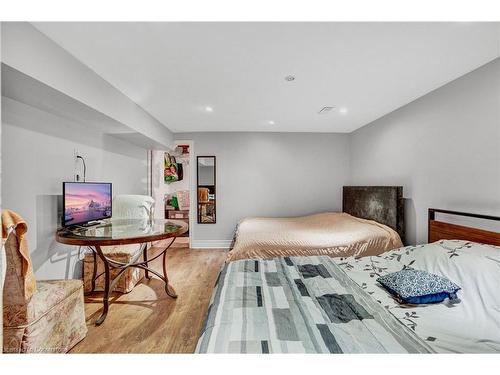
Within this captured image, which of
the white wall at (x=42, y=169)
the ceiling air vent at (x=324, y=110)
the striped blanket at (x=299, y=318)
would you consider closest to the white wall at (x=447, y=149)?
the ceiling air vent at (x=324, y=110)

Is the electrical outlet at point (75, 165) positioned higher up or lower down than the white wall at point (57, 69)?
lower down

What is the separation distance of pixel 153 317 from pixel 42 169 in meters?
1.75

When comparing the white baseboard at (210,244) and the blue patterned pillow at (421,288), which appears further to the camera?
the white baseboard at (210,244)

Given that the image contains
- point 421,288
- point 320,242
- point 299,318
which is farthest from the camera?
point 320,242

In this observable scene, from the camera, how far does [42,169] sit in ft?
7.18

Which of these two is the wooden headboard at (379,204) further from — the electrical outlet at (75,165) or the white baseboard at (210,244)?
the electrical outlet at (75,165)

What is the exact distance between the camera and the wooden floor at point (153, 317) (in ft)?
5.82

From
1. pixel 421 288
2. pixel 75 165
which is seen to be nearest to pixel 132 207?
pixel 75 165

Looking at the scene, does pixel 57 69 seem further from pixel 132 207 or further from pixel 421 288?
pixel 421 288

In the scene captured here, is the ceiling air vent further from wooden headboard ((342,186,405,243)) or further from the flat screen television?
the flat screen television

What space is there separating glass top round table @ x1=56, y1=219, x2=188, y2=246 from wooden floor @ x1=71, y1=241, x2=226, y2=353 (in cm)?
75

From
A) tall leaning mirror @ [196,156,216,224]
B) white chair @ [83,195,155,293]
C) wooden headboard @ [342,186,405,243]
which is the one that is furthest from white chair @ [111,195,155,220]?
wooden headboard @ [342,186,405,243]

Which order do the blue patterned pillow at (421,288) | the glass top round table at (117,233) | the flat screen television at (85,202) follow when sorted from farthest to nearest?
the flat screen television at (85,202) → the glass top round table at (117,233) → the blue patterned pillow at (421,288)
